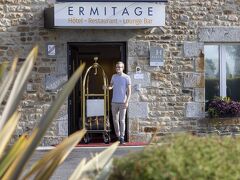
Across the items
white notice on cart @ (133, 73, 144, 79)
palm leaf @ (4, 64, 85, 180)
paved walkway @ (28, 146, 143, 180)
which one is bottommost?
paved walkway @ (28, 146, 143, 180)

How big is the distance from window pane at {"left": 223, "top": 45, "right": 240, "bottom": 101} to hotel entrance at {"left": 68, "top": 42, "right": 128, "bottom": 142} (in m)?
2.43

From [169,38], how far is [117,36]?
3.74ft

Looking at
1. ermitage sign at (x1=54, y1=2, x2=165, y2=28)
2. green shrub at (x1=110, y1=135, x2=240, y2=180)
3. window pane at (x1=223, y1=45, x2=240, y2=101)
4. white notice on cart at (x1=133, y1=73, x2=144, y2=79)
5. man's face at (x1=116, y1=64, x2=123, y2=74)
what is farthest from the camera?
window pane at (x1=223, y1=45, x2=240, y2=101)

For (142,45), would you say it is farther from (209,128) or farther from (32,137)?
(32,137)

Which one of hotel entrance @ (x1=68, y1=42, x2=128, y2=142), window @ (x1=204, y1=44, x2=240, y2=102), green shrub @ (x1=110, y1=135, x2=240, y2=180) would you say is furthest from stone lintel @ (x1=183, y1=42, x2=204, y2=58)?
Result: green shrub @ (x1=110, y1=135, x2=240, y2=180)

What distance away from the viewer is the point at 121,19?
39.4 ft

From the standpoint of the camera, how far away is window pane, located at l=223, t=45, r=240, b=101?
13289 mm

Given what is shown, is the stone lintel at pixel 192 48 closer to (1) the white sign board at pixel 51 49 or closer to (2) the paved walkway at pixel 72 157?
(2) the paved walkway at pixel 72 157

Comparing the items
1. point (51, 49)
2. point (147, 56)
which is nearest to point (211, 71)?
point (147, 56)

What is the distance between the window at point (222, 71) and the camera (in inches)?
516

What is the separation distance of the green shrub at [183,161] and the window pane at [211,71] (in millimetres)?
9906

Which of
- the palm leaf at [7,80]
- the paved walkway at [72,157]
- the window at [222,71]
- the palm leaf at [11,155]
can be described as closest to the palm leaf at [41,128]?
the palm leaf at [11,155]

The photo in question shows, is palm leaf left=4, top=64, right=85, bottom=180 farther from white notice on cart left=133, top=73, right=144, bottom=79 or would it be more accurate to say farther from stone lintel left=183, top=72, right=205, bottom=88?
stone lintel left=183, top=72, right=205, bottom=88

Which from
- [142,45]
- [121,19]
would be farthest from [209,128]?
[121,19]
